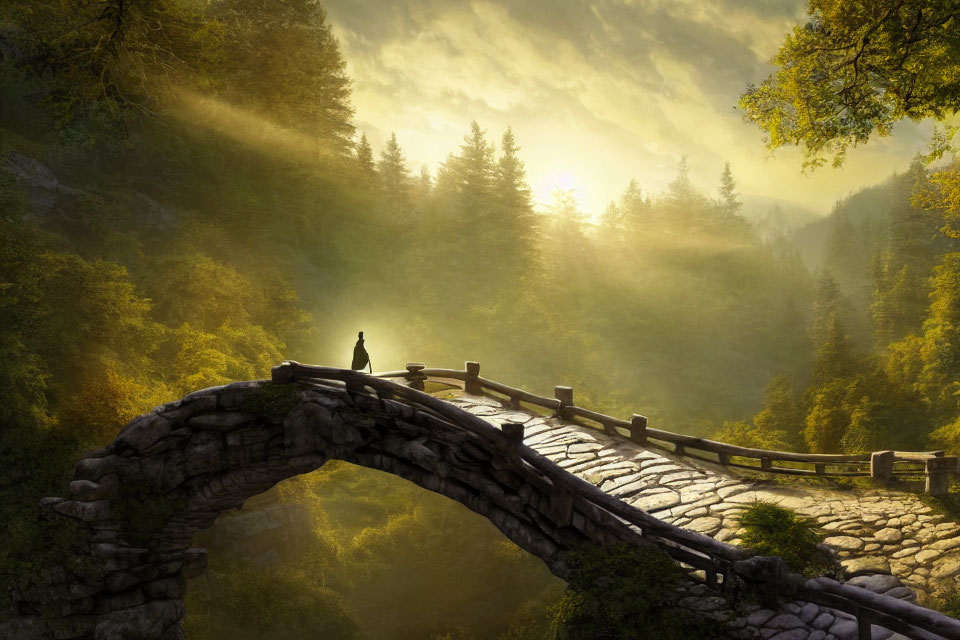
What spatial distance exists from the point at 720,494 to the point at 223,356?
15820mm

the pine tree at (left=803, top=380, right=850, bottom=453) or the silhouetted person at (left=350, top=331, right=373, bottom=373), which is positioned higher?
the silhouetted person at (left=350, top=331, right=373, bottom=373)

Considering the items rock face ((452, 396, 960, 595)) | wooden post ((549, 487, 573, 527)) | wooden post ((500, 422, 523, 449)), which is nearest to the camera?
rock face ((452, 396, 960, 595))

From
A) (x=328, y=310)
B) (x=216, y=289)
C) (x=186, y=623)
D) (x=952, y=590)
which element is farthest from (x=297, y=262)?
(x=952, y=590)

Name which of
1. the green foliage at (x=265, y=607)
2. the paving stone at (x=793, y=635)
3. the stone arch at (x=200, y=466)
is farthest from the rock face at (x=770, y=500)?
the green foliage at (x=265, y=607)

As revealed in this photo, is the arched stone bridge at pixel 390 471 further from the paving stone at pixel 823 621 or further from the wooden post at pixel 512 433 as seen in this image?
the paving stone at pixel 823 621

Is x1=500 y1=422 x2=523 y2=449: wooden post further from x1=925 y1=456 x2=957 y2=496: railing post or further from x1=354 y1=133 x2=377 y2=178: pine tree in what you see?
x1=354 y1=133 x2=377 y2=178: pine tree

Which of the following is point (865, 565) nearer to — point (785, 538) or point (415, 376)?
point (785, 538)

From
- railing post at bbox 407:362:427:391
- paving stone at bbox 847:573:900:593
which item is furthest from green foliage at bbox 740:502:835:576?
railing post at bbox 407:362:427:391

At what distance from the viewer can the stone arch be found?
10023 mm

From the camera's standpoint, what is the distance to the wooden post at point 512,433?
866cm

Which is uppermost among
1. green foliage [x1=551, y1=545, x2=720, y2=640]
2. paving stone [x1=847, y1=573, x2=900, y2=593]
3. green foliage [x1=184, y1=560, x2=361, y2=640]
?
paving stone [x1=847, y1=573, x2=900, y2=593]

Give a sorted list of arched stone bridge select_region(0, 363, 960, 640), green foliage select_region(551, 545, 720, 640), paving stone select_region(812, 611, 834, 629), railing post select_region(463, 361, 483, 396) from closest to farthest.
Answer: paving stone select_region(812, 611, 834, 629), green foliage select_region(551, 545, 720, 640), arched stone bridge select_region(0, 363, 960, 640), railing post select_region(463, 361, 483, 396)

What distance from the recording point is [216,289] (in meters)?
20.2

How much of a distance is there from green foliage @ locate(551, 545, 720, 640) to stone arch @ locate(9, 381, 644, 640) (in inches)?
88.9
